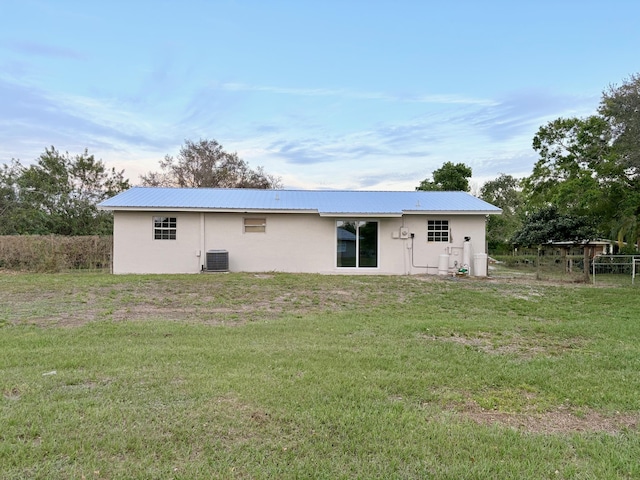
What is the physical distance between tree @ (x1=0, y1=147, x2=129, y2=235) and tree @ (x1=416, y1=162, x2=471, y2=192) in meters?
25.7

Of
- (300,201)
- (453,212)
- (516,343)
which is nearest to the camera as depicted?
(516,343)

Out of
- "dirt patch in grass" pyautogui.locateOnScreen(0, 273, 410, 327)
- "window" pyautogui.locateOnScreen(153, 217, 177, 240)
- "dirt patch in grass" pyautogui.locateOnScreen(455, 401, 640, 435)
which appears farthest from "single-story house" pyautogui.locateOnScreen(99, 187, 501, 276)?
"dirt patch in grass" pyautogui.locateOnScreen(455, 401, 640, 435)

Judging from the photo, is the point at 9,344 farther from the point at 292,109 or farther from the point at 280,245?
the point at 292,109

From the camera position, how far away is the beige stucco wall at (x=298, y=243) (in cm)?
1459

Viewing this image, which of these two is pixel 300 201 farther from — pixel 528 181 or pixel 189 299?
pixel 528 181

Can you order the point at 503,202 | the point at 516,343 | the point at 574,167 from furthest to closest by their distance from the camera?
1. the point at 503,202
2. the point at 574,167
3. the point at 516,343

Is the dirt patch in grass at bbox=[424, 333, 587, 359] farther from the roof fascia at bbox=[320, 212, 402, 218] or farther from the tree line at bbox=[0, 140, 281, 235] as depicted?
the tree line at bbox=[0, 140, 281, 235]

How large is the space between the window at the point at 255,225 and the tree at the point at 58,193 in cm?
1655

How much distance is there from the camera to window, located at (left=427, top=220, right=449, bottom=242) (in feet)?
49.8

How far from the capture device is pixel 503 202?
44656 millimetres

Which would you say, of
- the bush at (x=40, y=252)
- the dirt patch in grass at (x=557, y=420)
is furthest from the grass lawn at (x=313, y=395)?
the bush at (x=40, y=252)

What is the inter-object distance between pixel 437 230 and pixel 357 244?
10.5 feet

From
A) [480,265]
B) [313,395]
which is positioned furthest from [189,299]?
[480,265]

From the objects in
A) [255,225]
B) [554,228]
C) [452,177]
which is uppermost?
[452,177]
